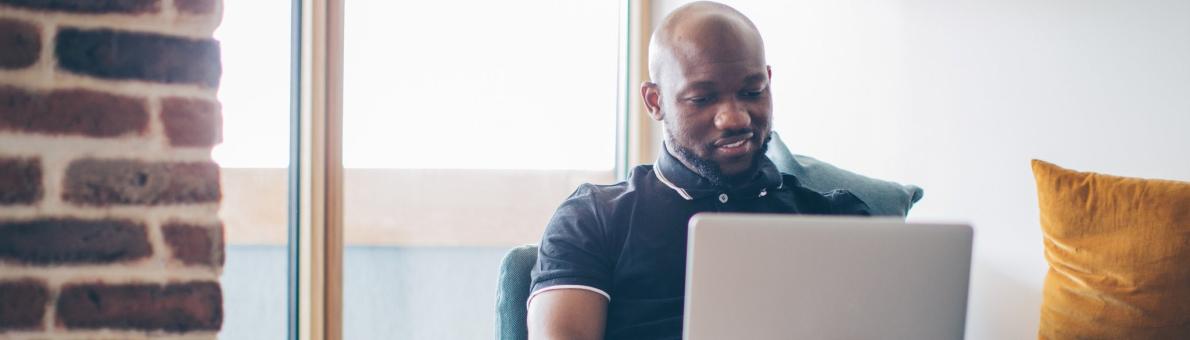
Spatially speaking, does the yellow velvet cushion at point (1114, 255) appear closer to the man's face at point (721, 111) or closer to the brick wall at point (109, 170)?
the man's face at point (721, 111)

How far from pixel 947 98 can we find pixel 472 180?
1396mm

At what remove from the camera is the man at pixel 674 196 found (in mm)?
1469

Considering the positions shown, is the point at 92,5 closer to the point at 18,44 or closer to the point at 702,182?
the point at 18,44

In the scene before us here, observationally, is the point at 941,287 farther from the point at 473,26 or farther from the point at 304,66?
the point at 473,26

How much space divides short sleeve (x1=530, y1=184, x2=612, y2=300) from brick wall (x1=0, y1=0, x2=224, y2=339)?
0.50 meters

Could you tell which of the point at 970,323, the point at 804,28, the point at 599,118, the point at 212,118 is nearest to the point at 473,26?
the point at 599,118

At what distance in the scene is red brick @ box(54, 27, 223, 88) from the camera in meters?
1.02

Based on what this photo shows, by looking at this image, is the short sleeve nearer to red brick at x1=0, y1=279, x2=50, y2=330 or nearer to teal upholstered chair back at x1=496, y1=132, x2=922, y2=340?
teal upholstered chair back at x1=496, y1=132, x2=922, y2=340

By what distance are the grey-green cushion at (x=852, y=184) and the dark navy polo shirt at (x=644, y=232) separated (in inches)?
3.2

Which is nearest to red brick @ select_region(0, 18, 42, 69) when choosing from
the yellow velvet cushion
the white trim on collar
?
the white trim on collar

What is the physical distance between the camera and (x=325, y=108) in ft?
7.29

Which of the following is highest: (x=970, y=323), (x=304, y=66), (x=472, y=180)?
(x=304, y=66)

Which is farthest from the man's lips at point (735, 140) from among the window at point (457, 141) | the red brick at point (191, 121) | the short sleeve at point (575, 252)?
the window at point (457, 141)

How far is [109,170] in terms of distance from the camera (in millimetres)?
1044
